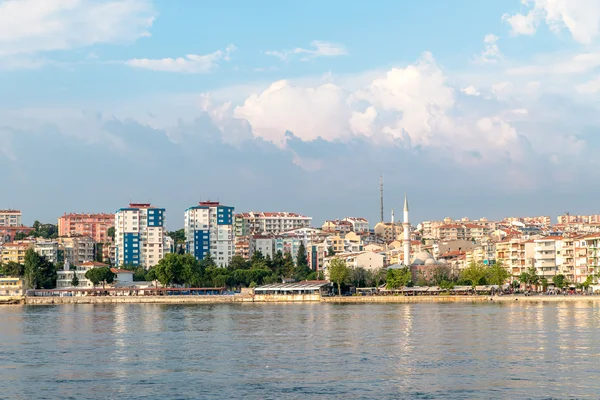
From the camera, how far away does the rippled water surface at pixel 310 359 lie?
85.8 ft

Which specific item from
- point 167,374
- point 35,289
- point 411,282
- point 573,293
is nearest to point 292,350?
point 167,374

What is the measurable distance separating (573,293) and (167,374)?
207 ft

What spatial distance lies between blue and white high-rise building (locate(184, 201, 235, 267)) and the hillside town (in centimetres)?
14

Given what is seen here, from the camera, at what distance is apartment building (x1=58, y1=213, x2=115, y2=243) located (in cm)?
15938

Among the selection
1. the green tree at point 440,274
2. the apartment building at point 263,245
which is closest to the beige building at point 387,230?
the apartment building at point 263,245

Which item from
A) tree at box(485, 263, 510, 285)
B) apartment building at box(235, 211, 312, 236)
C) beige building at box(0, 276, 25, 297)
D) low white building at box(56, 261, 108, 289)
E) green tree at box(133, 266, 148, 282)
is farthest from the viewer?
apartment building at box(235, 211, 312, 236)

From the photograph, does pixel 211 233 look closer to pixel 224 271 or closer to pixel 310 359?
pixel 224 271

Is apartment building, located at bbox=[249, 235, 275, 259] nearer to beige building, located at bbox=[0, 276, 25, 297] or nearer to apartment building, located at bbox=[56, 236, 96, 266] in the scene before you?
apartment building, located at bbox=[56, 236, 96, 266]

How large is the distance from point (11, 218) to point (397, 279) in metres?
94.9

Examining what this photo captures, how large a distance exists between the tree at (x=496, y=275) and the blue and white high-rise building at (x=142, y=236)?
5007cm

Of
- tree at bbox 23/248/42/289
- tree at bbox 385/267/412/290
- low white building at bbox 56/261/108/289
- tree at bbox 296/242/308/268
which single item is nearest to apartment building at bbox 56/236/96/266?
low white building at bbox 56/261/108/289

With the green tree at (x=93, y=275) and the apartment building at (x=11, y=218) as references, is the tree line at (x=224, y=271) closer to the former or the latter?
the green tree at (x=93, y=275)

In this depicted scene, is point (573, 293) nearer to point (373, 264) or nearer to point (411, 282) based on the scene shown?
point (411, 282)

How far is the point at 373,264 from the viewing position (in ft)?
382
